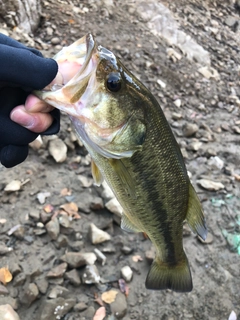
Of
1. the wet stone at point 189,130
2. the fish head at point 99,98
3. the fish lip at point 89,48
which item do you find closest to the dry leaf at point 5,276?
the fish head at point 99,98

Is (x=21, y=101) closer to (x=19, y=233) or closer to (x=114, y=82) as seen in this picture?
(x=114, y=82)

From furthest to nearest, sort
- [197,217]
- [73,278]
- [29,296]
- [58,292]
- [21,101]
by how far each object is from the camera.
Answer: [73,278] → [58,292] → [29,296] → [197,217] → [21,101]

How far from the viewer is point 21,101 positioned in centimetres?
183

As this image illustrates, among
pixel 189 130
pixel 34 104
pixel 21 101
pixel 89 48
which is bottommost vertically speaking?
pixel 189 130

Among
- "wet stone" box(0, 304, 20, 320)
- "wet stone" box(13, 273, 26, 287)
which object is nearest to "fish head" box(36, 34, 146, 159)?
"wet stone" box(0, 304, 20, 320)

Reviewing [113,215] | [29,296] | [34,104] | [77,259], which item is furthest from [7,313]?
[34,104]

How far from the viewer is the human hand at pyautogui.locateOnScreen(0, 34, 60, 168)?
5.37 ft

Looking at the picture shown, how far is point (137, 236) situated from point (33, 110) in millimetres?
2192

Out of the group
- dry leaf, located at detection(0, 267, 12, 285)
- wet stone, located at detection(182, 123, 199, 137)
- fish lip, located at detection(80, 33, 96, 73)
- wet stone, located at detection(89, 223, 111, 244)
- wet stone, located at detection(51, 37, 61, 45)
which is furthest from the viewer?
wet stone, located at detection(51, 37, 61, 45)

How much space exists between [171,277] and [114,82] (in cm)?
129

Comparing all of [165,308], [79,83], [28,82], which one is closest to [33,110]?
[28,82]

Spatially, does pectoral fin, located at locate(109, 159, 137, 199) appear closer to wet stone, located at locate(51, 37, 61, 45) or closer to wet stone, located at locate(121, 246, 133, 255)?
wet stone, located at locate(121, 246, 133, 255)

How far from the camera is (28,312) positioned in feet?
9.18

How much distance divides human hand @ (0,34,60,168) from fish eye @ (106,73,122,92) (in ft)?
0.75
